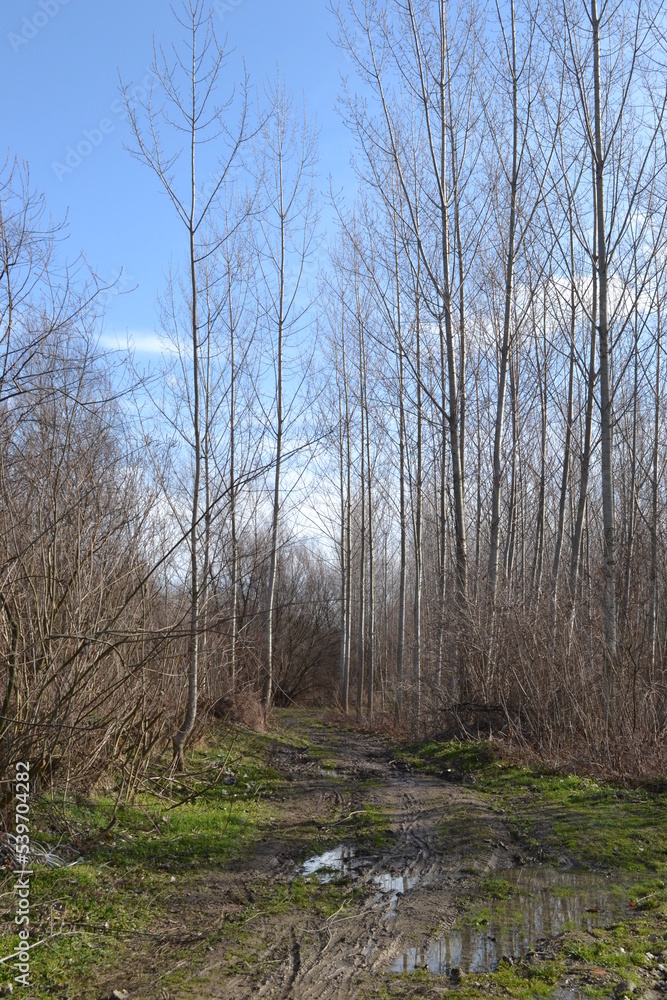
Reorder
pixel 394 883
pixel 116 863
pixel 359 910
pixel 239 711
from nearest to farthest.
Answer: pixel 359 910 < pixel 116 863 < pixel 394 883 < pixel 239 711

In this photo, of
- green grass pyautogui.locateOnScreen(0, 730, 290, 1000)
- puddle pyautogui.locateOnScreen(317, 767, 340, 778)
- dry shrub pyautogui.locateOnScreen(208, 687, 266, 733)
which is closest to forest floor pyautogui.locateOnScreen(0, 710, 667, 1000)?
green grass pyautogui.locateOnScreen(0, 730, 290, 1000)


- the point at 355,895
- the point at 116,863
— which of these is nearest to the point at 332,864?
the point at 355,895

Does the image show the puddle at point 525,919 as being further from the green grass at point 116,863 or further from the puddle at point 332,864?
the green grass at point 116,863

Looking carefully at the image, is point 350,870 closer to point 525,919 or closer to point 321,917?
point 321,917

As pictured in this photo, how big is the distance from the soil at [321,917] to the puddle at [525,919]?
0.51ft

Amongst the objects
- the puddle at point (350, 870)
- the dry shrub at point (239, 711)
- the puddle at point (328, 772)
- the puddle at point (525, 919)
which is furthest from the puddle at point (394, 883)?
the dry shrub at point (239, 711)

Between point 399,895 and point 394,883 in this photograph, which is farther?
point 394,883

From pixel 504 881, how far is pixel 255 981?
223 cm

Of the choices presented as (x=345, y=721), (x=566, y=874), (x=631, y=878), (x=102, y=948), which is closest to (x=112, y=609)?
(x=102, y=948)

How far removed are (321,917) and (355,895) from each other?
469 millimetres

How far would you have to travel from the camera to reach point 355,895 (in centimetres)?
492

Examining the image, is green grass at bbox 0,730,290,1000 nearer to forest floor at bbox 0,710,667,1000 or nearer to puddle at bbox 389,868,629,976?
forest floor at bbox 0,710,667,1000

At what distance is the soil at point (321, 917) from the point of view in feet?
12.0

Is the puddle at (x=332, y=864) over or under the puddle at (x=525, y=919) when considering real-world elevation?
under
